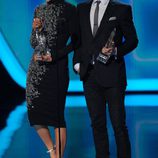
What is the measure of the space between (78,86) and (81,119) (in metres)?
1.62

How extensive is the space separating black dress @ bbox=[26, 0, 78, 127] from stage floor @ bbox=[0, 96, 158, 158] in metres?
0.58

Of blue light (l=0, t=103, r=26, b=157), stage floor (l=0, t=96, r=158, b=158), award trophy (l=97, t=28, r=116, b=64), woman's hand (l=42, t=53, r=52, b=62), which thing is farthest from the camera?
blue light (l=0, t=103, r=26, b=157)

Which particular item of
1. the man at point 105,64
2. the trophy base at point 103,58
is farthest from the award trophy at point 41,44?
the trophy base at point 103,58

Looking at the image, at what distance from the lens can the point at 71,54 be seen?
19.2 ft

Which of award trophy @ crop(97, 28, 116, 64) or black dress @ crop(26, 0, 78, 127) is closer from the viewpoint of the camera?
award trophy @ crop(97, 28, 116, 64)

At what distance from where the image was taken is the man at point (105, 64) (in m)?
2.37

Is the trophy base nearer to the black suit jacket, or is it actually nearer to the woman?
the black suit jacket

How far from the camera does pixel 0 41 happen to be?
5.96 m

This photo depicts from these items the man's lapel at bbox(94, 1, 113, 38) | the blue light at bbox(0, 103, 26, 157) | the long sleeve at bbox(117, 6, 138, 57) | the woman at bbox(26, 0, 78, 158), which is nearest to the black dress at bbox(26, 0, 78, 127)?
the woman at bbox(26, 0, 78, 158)

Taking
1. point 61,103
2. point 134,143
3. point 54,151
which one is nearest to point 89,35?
point 61,103

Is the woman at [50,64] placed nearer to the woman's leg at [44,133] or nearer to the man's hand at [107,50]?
the woman's leg at [44,133]

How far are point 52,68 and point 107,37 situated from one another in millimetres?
351

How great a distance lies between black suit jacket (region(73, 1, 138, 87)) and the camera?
93.5 inches

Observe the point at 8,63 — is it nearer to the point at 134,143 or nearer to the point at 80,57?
the point at 134,143
